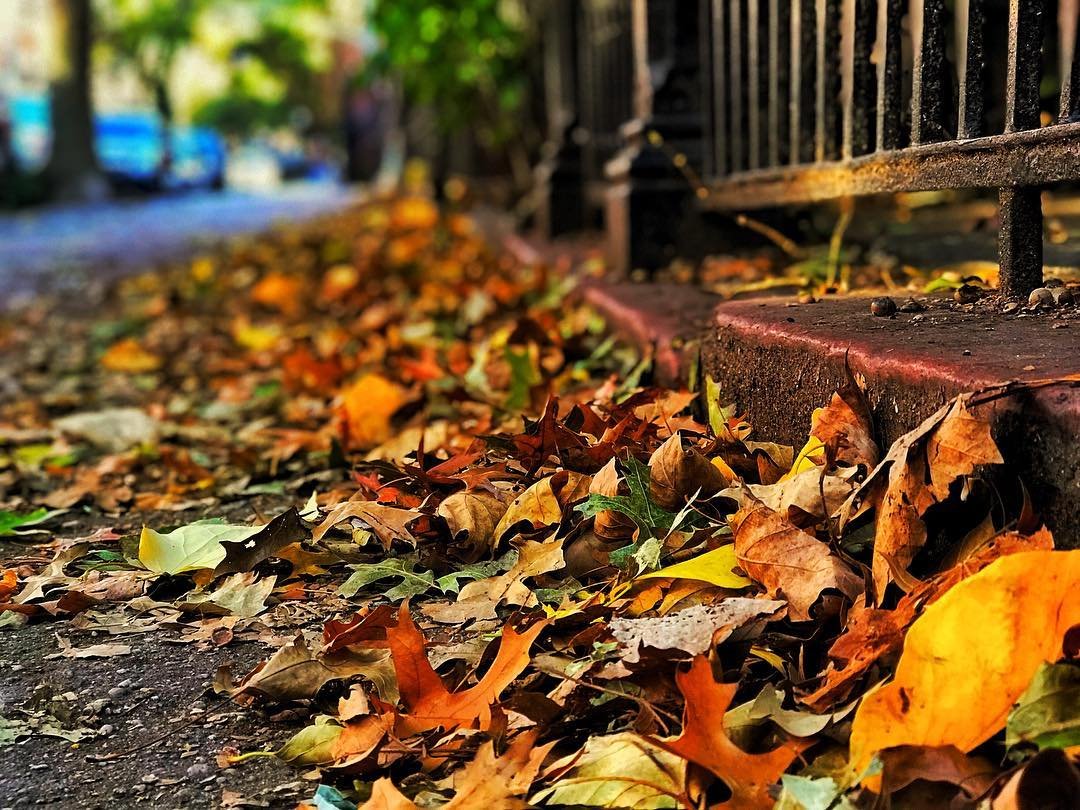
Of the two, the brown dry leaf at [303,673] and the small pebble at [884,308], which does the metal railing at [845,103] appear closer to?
the small pebble at [884,308]

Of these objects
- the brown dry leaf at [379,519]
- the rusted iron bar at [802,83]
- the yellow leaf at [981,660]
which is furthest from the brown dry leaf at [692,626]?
the rusted iron bar at [802,83]

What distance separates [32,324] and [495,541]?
17.0ft

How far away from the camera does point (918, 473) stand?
1392mm

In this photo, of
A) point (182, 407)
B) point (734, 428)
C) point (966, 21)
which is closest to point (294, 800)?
point (734, 428)

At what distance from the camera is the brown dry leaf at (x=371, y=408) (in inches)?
105

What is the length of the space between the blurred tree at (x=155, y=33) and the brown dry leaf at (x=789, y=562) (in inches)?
1573

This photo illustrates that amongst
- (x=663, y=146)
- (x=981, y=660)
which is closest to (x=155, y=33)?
(x=663, y=146)

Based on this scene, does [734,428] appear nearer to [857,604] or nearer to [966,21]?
[857,604]

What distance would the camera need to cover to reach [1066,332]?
5.18 ft

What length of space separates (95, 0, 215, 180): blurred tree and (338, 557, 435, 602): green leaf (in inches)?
1556

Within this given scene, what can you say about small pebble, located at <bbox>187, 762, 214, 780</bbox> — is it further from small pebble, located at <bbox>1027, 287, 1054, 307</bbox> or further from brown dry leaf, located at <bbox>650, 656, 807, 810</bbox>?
small pebble, located at <bbox>1027, 287, 1054, 307</bbox>

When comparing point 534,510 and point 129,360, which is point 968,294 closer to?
point 534,510

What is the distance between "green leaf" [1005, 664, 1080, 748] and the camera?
3.61 feet

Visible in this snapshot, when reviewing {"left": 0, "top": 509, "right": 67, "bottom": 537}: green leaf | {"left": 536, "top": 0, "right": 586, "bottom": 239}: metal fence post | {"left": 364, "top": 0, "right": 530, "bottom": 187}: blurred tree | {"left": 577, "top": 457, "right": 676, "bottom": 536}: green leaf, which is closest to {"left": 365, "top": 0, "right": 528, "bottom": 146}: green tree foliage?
{"left": 364, "top": 0, "right": 530, "bottom": 187}: blurred tree
